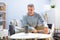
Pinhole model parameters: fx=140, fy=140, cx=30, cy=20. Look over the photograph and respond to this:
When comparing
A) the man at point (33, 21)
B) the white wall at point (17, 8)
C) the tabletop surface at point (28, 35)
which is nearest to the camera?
the tabletop surface at point (28, 35)

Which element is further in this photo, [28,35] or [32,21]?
[32,21]

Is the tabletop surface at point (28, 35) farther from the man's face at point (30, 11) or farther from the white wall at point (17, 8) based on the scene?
the white wall at point (17, 8)

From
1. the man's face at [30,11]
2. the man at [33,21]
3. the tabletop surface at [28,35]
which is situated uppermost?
the man's face at [30,11]

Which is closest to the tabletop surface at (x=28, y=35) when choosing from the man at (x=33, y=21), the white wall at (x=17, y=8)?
the man at (x=33, y=21)

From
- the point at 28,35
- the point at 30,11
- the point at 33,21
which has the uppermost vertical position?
the point at 30,11

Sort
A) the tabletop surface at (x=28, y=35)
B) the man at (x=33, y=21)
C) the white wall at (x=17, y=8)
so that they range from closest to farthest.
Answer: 1. the tabletop surface at (x=28, y=35)
2. the man at (x=33, y=21)
3. the white wall at (x=17, y=8)

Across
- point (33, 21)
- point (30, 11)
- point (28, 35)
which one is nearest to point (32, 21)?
point (33, 21)

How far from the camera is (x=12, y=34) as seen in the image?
2842mm

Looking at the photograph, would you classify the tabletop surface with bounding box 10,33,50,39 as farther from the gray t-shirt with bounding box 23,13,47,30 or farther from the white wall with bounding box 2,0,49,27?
the white wall with bounding box 2,0,49,27

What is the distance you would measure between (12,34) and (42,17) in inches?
31.4

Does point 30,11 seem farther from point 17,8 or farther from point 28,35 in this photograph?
point 28,35

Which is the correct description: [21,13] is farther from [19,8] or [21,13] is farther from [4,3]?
[4,3]

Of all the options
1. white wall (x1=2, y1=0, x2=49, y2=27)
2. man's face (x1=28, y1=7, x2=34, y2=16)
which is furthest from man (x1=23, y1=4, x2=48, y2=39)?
white wall (x1=2, y1=0, x2=49, y2=27)

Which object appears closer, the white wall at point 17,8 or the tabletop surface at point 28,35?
the tabletop surface at point 28,35
